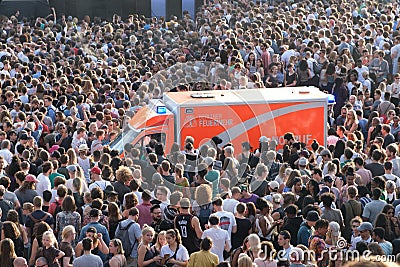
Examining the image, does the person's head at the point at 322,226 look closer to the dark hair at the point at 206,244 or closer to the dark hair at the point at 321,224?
the dark hair at the point at 321,224

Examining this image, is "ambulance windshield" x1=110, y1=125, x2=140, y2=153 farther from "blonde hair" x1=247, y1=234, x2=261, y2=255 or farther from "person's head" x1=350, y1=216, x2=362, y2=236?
"blonde hair" x1=247, y1=234, x2=261, y2=255

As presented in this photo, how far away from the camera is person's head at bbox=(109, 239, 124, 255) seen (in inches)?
397

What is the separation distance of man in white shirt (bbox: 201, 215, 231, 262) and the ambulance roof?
17.7ft

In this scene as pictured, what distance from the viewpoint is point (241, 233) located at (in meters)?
11.0

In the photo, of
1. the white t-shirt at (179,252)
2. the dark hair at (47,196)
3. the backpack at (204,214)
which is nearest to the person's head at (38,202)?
the dark hair at (47,196)

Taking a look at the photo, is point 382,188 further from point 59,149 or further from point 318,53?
point 318,53

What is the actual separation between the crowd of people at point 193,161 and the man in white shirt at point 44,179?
15 millimetres

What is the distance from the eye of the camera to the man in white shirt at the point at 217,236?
10633 millimetres

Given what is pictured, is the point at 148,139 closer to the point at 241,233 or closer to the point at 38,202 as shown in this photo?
the point at 38,202

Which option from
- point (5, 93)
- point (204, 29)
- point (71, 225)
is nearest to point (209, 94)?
point (5, 93)

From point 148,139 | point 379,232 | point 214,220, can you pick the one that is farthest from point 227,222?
point 148,139

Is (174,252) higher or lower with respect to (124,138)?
higher

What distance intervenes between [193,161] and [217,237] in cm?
372

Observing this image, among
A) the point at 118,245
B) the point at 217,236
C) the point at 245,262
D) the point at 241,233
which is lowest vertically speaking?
the point at 241,233
